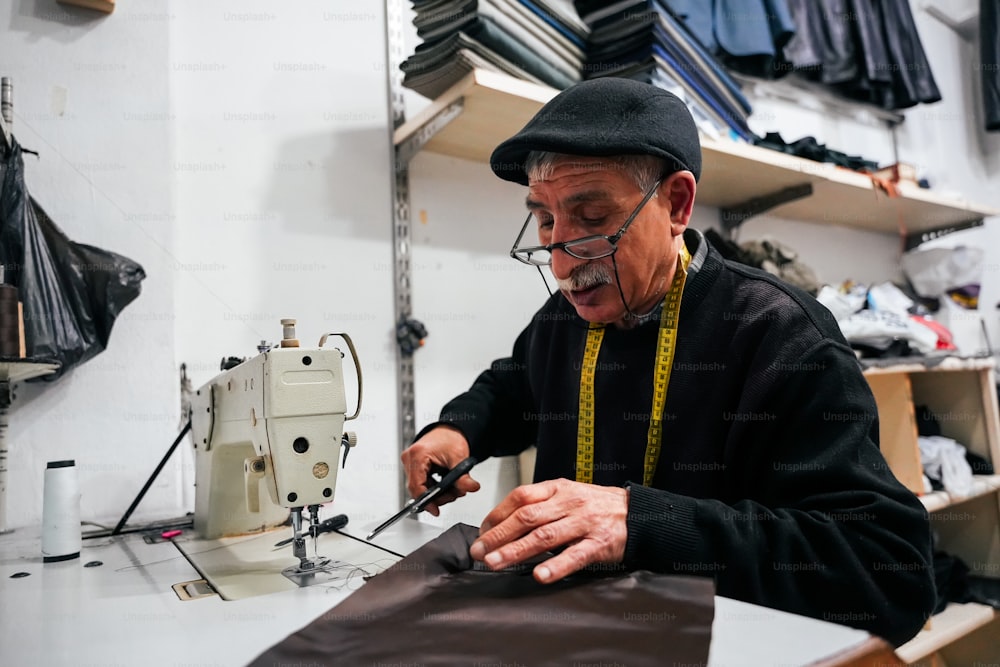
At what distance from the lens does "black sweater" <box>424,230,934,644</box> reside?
74cm

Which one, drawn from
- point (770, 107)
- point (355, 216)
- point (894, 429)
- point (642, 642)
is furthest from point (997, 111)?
point (642, 642)

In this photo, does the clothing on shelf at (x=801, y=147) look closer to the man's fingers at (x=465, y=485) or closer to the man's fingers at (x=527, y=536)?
the man's fingers at (x=465, y=485)

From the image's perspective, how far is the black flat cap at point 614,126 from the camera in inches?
35.5

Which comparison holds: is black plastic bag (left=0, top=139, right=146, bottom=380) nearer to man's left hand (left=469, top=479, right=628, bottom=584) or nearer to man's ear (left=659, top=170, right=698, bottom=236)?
man's left hand (left=469, top=479, right=628, bottom=584)

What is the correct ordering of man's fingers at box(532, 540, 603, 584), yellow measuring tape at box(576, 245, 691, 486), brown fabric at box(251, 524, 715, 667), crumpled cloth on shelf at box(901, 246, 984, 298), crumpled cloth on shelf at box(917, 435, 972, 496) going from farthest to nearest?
crumpled cloth on shelf at box(901, 246, 984, 298), crumpled cloth on shelf at box(917, 435, 972, 496), yellow measuring tape at box(576, 245, 691, 486), man's fingers at box(532, 540, 603, 584), brown fabric at box(251, 524, 715, 667)

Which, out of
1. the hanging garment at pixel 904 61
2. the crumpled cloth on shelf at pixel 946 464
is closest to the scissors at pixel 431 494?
the crumpled cloth on shelf at pixel 946 464

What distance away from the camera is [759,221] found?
2586 mm

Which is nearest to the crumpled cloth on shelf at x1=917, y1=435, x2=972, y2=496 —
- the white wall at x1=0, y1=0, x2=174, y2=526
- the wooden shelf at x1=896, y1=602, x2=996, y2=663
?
the wooden shelf at x1=896, y1=602, x2=996, y2=663

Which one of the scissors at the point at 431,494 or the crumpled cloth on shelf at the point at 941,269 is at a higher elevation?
the crumpled cloth on shelf at the point at 941,269

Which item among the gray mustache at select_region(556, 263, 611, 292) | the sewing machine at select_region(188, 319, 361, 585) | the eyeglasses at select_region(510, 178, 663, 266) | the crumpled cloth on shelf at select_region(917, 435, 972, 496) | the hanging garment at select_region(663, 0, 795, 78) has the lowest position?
the crumpled cloth on shelf at select_region(917, 435, 972, 496)

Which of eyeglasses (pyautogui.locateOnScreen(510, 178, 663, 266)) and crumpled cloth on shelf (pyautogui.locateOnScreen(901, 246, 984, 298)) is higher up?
crumpled cloth on shelf (pyautogui.locateOnScreen(901, 246, 984, 298))

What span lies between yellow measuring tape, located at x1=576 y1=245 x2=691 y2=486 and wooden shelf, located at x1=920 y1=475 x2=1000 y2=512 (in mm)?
1401

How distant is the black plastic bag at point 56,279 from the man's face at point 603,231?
35.7 inches

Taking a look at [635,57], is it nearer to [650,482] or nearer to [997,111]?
[650,482]
